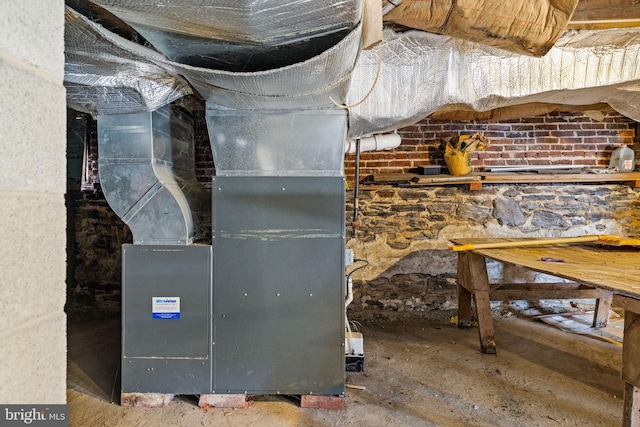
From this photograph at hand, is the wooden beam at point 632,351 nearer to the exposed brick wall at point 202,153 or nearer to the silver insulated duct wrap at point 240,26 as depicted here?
the silver insulated duct wrap at point 240,26

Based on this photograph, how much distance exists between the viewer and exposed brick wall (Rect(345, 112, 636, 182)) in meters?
3.33

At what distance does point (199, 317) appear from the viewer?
199 centimetres

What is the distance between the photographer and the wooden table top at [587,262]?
1.60m

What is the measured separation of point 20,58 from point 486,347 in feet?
9.83

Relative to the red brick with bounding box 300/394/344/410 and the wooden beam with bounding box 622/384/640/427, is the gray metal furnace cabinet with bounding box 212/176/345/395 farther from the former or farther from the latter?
the wooden beam with bounding box 622/384/640/427

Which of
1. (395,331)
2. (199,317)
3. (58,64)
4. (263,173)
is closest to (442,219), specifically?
(395,331)

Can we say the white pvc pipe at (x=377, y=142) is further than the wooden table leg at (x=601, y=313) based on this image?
No

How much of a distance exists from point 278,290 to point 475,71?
68.0 inches

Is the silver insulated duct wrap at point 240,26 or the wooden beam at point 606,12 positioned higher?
the wooden beam at point 606,12

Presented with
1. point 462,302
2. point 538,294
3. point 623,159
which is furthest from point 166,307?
point 623,159

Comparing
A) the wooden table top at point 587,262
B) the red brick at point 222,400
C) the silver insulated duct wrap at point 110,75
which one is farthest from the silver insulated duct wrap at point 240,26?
the red brick at point 222,400

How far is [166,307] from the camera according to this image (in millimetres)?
1996

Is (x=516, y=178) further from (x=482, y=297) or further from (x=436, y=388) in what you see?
(x=436, y=388)

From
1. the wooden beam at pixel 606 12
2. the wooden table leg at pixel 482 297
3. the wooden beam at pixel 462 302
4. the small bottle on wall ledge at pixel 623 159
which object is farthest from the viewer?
the small bottle on wall ledge at pixel 623 159
